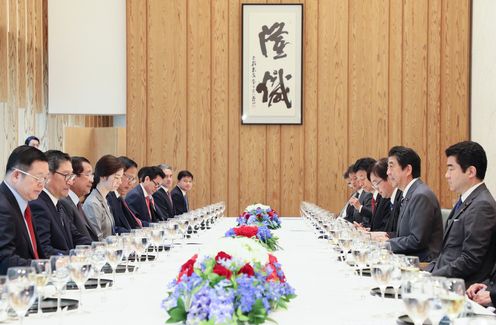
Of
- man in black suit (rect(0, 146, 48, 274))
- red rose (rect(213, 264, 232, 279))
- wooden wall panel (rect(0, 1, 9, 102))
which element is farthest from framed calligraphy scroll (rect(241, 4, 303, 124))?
red rose (rect(213, 264, 232, 279))

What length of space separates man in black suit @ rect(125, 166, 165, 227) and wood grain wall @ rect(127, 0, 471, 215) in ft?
6.46

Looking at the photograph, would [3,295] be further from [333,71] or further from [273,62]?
[333,71]

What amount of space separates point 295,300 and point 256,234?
1.40 metres

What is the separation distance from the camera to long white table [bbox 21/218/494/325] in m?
2.53

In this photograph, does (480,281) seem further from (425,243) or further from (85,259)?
(85,259)

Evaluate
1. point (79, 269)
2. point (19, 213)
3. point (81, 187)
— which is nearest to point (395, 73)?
point (81, 187)

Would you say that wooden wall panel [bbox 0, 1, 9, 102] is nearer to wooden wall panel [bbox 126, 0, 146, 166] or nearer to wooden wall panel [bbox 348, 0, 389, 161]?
wooden wall panel [bbox 126, 0, 146, 166]

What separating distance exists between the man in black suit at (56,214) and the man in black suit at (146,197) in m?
2.53

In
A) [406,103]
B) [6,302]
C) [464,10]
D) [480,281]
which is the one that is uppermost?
[464,10]

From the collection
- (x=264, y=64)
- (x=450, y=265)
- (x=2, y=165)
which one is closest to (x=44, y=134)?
(x=2, y=165)

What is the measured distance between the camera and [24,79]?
9422 millimetres

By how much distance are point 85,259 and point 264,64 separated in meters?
7.54

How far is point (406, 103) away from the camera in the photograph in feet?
33.5

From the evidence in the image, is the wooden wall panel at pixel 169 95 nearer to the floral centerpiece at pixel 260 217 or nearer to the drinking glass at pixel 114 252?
the floral centerpiece at pixel 260 217
